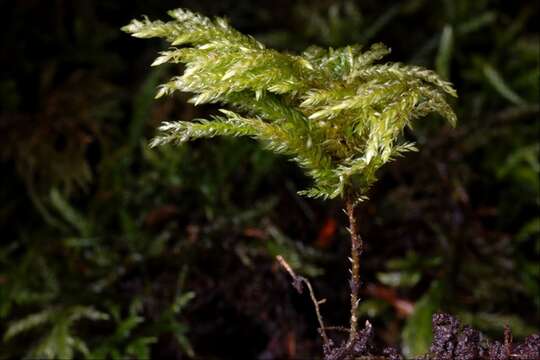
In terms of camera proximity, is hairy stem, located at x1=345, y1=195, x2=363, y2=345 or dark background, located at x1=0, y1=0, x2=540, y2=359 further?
dark background, located at x1=0, y1=0, x2=540, y2=359

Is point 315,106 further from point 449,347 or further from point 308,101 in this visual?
point 449,347

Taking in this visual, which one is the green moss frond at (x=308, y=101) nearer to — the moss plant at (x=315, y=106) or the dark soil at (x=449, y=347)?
the moss plant at (x=315, y=106)

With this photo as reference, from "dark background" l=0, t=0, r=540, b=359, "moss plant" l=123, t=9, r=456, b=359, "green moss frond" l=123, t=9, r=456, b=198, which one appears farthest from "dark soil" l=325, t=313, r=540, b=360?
"dark background" l=0, t=0, r=540, b=359

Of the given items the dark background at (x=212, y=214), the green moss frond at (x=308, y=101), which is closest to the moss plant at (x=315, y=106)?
the green moss frond at (x=308, y=101)

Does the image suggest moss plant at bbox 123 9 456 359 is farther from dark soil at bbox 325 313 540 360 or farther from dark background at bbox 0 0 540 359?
dark background at bbox 0 0 540 359

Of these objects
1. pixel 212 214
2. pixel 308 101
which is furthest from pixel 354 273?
pixel 212 214

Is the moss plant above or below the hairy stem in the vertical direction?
above
